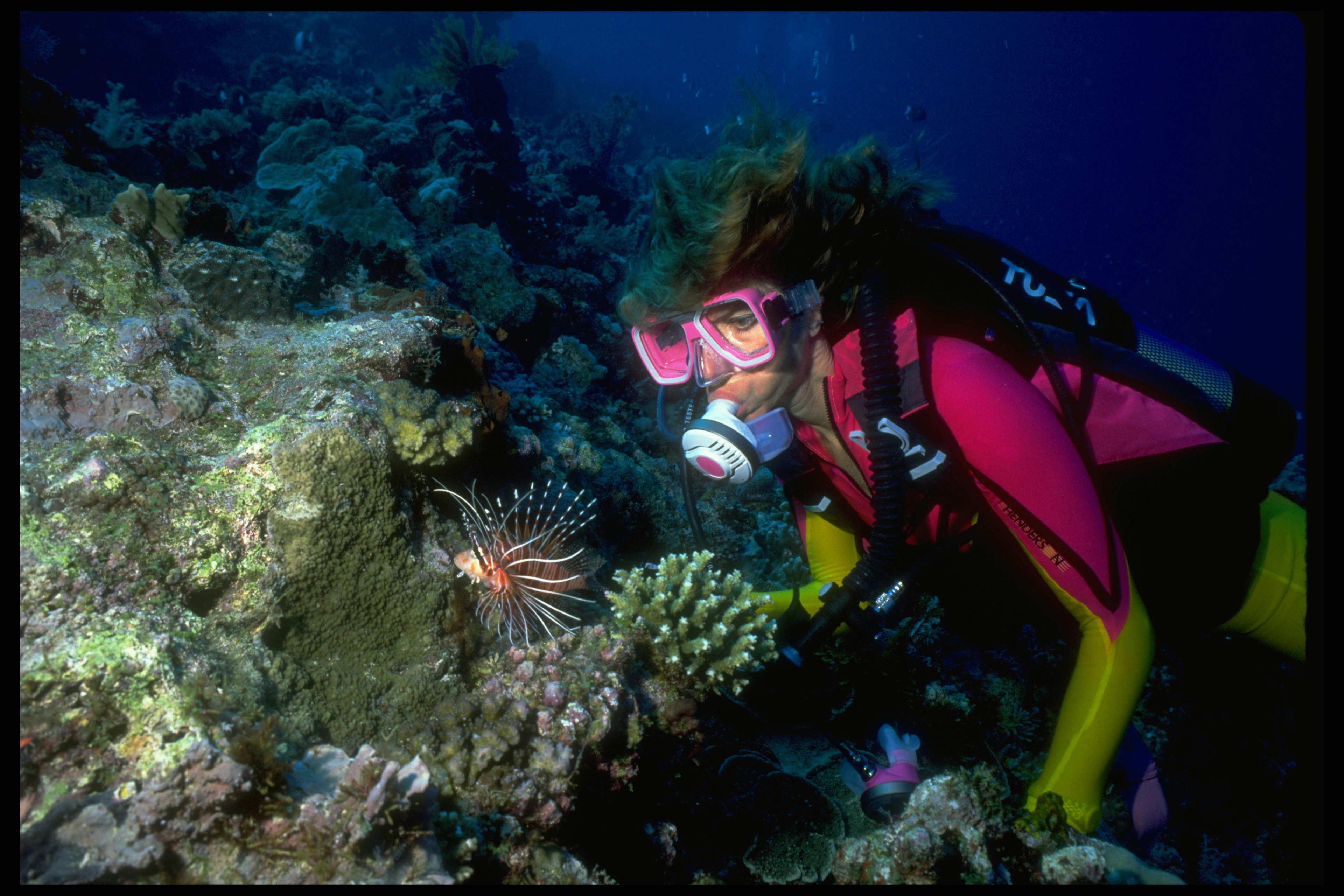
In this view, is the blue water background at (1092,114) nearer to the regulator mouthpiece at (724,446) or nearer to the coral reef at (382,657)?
the coral reef at (382,657)

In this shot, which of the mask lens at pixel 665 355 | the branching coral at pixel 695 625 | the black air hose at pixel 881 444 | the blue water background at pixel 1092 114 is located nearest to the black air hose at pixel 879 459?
the black air hose at pixel 881 444

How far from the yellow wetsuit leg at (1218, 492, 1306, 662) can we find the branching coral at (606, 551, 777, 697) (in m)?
2.41

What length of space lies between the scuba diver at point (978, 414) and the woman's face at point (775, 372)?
13mm

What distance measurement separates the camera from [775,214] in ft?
8.27

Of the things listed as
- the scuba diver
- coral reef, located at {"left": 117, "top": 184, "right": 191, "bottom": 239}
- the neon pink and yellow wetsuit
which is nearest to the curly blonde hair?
the scuba diver

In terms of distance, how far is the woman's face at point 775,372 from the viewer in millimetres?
2717

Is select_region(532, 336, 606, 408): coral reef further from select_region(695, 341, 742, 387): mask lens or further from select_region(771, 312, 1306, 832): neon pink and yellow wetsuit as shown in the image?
select_region(771, 312, 1306, 832): neon pink and yellow wetsuit

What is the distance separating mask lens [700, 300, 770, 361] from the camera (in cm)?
265

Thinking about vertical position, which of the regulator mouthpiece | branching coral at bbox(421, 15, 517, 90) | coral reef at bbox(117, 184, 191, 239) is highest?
branching coral at bbox(421, 15, 517, 90)

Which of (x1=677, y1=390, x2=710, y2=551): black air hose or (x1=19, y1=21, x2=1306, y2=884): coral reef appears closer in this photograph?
(x1=19, y1=21, x2=1306, y2=884): coral reef

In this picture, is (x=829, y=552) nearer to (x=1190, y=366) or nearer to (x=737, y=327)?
(x=737, y=327)

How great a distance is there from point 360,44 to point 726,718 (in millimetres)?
33935

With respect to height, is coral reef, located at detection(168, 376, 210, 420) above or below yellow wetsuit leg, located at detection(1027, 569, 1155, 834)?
above

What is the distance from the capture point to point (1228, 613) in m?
2.72
